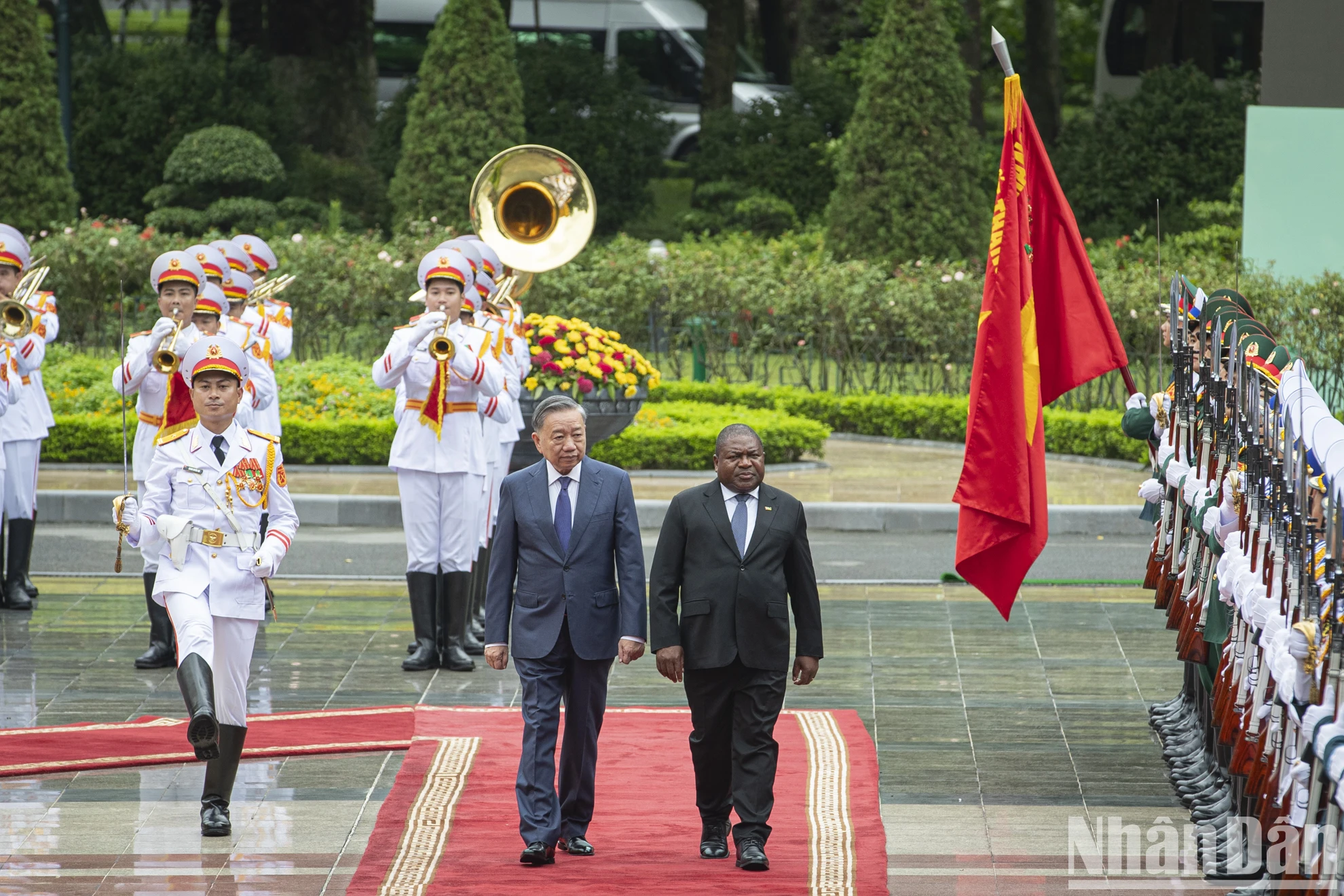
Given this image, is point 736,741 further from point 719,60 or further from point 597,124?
point 719,60

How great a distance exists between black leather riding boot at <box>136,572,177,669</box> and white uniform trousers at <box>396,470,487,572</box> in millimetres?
1354

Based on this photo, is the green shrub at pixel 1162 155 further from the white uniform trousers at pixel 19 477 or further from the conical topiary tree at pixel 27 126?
the white uniform trousers at pixel 19 477

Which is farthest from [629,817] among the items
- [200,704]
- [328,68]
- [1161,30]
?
[1161,30]

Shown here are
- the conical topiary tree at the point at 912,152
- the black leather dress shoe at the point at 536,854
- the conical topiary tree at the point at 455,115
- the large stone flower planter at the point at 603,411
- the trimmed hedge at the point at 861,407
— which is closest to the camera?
the black leather dress shoe at the point at 536,854

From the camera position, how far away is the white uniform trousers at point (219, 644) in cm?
692

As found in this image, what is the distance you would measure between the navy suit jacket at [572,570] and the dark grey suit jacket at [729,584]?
0.42ft

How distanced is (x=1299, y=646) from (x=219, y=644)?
394 centimetres

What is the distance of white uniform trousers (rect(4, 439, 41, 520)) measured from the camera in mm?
11461

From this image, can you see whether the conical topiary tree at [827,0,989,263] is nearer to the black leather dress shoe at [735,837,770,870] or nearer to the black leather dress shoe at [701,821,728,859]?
the black leather dress shoe at [701,821,728,859]

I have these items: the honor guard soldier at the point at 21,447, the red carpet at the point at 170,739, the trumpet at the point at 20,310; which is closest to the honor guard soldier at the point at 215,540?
the red carpet at the point at 170,739

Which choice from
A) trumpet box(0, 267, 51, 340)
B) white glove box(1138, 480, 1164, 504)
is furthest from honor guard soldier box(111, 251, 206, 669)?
white glove box(1138, 480, 1164, 504)

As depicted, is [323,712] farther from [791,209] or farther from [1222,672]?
[791,209]

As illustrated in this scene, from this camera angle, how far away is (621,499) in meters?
6.88

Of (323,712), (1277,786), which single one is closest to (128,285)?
(323,712)
